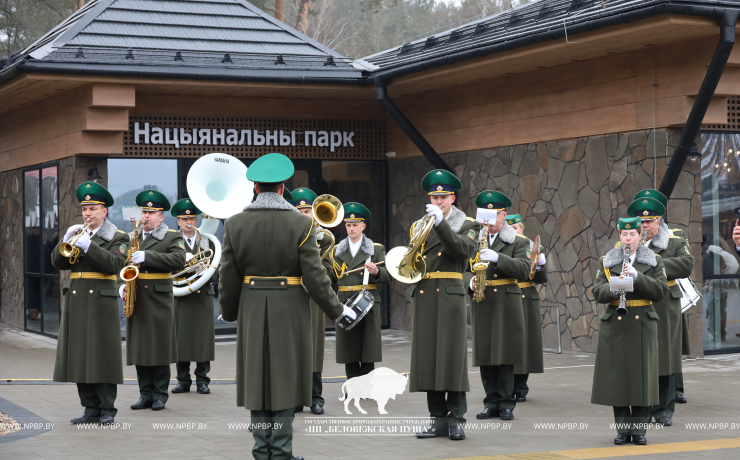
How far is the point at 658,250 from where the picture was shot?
8.41 m

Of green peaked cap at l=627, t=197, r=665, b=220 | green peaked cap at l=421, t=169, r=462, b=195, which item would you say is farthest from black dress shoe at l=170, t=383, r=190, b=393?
green peaked cap at l=627, t=197, r=665, b=220

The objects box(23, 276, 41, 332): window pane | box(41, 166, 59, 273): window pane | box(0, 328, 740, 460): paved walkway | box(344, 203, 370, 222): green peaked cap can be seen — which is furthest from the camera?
box(23, 276, 41, 332): window pane

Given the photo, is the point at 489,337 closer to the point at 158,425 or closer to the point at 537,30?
the point at 158,425

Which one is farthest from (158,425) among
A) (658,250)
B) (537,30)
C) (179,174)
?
(179,174)

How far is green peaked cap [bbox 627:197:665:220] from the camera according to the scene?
7848mm

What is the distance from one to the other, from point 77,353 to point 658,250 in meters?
4.99

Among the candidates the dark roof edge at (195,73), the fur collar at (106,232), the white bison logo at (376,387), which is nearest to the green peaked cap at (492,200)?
the white bison logo at (376,387)

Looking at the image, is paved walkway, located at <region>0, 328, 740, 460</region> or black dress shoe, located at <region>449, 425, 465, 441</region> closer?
paved walkway, located at <region>0, 328, 740, 460</region>

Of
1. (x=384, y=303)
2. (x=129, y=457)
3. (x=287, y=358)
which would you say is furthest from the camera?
(x=384, y=303)

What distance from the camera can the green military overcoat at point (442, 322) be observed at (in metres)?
7.43

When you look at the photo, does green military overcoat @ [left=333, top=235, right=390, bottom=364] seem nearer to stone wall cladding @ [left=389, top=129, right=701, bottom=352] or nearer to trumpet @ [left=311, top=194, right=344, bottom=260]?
trumpet @ [left=311, top=194, right=344, bottom=260]

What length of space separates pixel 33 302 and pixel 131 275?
8.85 metres

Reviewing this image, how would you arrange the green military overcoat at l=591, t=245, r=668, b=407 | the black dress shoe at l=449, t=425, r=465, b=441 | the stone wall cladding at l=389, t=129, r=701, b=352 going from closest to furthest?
1. the green military overcoat at l=591, t=245, r=668, b=407
2. the black dress shoe at l=449, t=425, r=465, b=441
3. the stone wall cladding at l=389, t=129, r=701, b=352

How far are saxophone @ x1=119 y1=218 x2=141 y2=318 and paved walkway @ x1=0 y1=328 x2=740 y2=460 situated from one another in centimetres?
99
